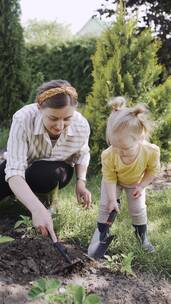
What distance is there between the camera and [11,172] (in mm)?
2383

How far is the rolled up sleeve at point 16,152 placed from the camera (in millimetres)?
2400

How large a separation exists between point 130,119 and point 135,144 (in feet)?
0.55

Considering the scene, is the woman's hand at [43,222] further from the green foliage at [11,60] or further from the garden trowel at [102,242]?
the green foliage at [11,60]

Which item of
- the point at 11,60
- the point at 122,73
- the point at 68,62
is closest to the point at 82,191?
the point at 122,73

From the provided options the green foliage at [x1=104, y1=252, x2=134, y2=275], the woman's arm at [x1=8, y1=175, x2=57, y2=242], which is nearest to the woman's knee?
the woman's arm at [x1=8, y1=175, x2=57, y2=242]

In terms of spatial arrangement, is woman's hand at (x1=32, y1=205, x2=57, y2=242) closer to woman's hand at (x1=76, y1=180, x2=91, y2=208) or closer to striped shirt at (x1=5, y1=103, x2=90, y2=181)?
striped shirt at (x1=5, y1=103, x2=90, y2=181)

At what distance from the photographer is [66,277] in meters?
2.29

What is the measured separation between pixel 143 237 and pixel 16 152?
36.7 inches

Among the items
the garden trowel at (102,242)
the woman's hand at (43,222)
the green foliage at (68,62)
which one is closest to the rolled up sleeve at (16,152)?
the woman's hand at (43,222)

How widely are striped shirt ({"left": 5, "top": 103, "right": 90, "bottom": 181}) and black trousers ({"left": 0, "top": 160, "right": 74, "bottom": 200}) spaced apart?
0.04m

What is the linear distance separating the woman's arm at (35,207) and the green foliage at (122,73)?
259 centimetres

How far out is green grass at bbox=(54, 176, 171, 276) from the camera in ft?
8.30

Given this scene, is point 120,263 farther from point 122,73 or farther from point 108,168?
point 122,73

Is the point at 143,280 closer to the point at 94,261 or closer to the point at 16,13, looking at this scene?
the point at 94,261
